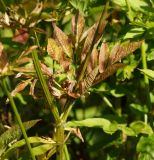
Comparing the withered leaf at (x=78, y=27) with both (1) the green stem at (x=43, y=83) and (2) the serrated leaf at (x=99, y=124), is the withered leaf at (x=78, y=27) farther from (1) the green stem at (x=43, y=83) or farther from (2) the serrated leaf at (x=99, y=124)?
(2) the serrated leaf at (x=99, y=124)

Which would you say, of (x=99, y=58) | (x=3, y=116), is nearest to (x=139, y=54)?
(x=99, y=58)

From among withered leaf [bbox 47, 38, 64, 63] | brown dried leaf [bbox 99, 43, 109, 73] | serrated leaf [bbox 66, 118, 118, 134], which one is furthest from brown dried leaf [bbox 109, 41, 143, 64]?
serrated leaf [bbox 66, 118, 118, 134]

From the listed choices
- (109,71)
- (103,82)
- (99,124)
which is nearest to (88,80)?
(109,71)

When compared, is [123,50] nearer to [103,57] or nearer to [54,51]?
[103,57]

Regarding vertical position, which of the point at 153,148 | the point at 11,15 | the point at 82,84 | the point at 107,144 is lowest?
the point at 107,144

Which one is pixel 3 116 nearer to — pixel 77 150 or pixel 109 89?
pixel 77 150
